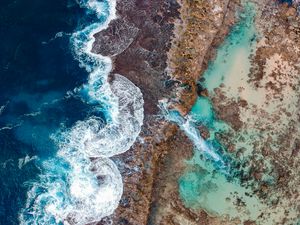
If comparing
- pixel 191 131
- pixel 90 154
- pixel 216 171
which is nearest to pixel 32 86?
pixel 90 154

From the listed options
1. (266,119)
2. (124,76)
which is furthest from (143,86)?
(266,119)

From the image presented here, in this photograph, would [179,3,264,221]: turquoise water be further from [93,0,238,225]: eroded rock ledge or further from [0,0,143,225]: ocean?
[0,0,143,225]: ocean

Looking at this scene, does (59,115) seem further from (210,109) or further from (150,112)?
(210,109)

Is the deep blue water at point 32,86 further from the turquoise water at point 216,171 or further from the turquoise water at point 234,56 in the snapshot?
the turquoise water at point 234,56

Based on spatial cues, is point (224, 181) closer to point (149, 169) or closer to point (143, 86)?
point (149, 169)

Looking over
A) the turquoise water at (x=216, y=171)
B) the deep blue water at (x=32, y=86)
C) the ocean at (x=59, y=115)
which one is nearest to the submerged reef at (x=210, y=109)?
the turquoise water at (x=216, y=171)
